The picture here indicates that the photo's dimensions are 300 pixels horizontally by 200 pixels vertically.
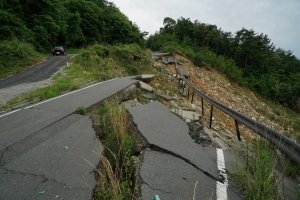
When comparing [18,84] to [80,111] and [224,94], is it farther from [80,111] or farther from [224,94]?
[224,94]

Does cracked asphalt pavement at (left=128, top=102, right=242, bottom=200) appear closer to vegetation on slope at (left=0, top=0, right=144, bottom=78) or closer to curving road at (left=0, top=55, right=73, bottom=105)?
curving road at (left=0, top=55, right=73, bottom=105)

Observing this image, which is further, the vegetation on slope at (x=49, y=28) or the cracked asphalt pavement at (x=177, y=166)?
the vegetation on slope at (x=49, y=28)

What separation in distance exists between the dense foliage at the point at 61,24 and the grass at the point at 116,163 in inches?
1208

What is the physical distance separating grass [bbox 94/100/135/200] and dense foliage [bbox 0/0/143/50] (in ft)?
101

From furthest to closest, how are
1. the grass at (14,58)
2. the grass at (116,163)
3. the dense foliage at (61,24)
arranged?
1. the dense foliage at (61,24)
2. the grass at (14,58)
3. the grass at (116,163)

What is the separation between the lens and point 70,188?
12.8ft

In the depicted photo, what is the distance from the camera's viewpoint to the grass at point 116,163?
3.52 m

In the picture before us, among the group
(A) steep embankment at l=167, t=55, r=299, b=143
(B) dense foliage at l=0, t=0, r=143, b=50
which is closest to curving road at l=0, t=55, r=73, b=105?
(A) steep embankment at l=167, t=55, r=299, b=143

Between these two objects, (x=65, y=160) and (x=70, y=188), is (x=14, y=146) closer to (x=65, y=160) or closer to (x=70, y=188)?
(x=65, y=160)

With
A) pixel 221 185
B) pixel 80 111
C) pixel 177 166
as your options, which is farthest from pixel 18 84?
pixel 221 185

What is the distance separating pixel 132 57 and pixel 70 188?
25.9 meters

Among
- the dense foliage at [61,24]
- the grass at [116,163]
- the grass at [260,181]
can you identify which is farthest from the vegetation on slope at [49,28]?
the grass at [260,181]

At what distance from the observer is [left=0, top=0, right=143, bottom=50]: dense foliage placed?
36.6 metres

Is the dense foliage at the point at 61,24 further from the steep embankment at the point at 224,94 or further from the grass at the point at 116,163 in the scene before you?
the grass at the point at 116,163
